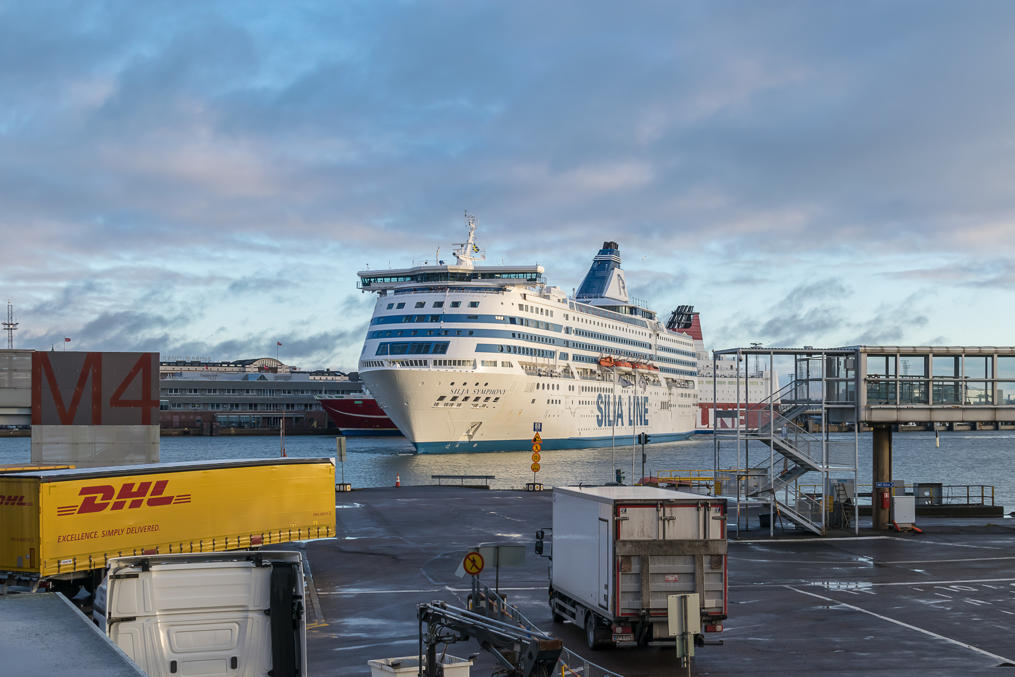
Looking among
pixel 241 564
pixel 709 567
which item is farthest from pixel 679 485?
pixel 241 564

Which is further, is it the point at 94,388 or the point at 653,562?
the point at 94,388

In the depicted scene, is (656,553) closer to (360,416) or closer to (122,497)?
(122,497)

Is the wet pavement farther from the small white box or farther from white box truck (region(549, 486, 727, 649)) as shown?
the small white box

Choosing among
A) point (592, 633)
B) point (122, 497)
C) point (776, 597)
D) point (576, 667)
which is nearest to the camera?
point (576, 667)

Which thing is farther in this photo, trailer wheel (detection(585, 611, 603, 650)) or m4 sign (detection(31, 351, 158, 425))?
m4 sign (detection(31, 351, 158, 425))

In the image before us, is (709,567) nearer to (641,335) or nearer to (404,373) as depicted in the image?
(404,373)

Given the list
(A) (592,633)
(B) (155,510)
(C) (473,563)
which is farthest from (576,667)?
(B) (155,510)

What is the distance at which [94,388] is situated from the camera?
102ft

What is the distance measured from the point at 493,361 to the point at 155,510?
65.5 m

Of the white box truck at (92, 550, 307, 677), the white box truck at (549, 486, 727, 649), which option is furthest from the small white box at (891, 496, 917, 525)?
the white box truck at (92, 550, 307, 677)

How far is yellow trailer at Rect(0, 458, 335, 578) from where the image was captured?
65.3 ft

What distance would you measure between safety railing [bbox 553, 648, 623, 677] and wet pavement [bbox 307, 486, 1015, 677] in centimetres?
38

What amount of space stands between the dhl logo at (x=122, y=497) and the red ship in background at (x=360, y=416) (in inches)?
4035

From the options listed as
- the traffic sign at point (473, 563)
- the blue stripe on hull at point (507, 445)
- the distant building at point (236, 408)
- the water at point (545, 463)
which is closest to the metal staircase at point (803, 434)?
the traffic sign at point (473, 563)
